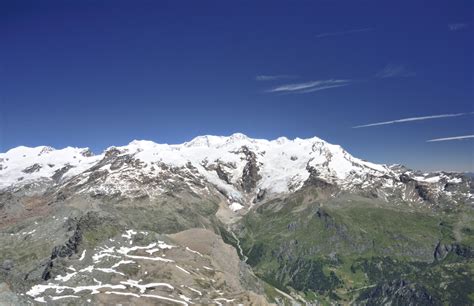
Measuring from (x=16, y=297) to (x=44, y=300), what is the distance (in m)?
48.4

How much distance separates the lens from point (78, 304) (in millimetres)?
199500

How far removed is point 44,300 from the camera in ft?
656

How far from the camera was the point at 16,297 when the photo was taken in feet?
506

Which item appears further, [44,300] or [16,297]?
[44,300]

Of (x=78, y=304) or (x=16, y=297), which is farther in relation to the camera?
(x=78, y=304)

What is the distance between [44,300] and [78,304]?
13.1 metres

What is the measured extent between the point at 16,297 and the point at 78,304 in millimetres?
47925

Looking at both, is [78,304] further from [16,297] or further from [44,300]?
[16,297]

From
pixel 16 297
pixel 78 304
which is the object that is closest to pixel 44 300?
pixel 78 304
